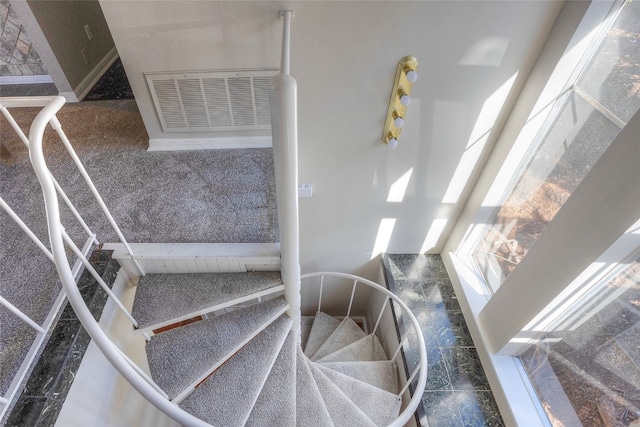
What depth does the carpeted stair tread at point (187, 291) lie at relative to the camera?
75.8 inches

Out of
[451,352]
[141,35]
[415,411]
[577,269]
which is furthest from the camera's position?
[451,352]

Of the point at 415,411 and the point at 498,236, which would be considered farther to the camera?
the point at 498,236

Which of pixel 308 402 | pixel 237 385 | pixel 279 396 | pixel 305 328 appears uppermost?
pixel 237 385

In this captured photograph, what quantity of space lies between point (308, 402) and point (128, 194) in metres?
1.77

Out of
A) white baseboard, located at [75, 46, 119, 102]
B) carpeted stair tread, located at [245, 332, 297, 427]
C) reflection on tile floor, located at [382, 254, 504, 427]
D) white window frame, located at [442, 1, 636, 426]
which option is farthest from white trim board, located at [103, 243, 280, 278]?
white baseboard, located at [75, 46, 119, 102]

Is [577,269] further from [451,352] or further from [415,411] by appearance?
[415,411]

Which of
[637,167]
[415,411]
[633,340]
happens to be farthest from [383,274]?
[637,167]

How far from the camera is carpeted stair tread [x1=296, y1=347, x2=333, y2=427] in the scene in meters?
2.08

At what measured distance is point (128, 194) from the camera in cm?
235

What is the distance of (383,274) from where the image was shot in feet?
9.68

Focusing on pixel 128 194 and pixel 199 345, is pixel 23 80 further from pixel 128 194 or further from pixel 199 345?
pixel 199 345

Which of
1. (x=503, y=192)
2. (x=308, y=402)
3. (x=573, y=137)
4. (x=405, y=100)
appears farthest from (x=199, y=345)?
(x=573, y=137)

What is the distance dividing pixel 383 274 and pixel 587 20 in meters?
2.05

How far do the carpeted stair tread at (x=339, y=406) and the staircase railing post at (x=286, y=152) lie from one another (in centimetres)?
92
